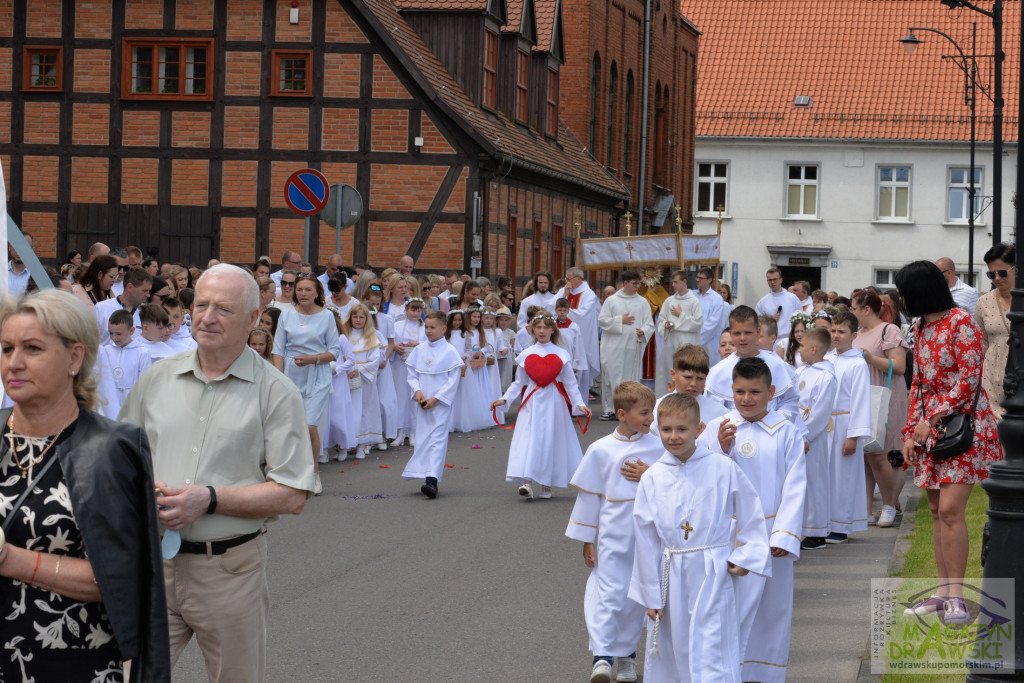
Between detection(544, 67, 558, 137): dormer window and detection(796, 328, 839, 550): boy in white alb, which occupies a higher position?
detection(544, 67, 558, 137): dormer window

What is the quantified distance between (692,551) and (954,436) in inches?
83.6

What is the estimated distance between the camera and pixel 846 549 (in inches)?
434

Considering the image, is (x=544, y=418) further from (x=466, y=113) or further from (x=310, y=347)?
(x=466, y=113)

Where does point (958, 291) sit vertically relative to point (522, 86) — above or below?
below

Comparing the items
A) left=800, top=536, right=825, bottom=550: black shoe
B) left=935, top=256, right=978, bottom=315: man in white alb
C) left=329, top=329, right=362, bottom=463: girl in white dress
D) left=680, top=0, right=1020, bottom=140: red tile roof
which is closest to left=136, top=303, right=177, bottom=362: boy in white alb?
left=329, top=329, right=362, bottom=463: girl in white dress

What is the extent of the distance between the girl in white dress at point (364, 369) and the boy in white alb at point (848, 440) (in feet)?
22.1

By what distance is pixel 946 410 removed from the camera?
25.3 ft

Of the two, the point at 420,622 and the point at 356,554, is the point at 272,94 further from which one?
the point at 420,622

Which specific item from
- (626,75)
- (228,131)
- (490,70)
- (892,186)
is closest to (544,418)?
(228,131)

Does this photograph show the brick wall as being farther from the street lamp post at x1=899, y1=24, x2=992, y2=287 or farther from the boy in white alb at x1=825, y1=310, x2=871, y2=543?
the boy in white alb at x1=825, y1=310, x2=871, y2=543

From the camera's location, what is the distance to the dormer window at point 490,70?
1191 inches

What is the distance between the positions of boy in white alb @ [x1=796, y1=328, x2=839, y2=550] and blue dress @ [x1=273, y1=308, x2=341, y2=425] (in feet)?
17.4

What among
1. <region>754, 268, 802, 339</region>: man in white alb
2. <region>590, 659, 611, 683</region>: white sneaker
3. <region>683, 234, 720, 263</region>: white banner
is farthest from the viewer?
<region>683, 234, 720, 263</region>: white banner

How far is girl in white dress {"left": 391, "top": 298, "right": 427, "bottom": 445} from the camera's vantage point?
18334 millimetres
